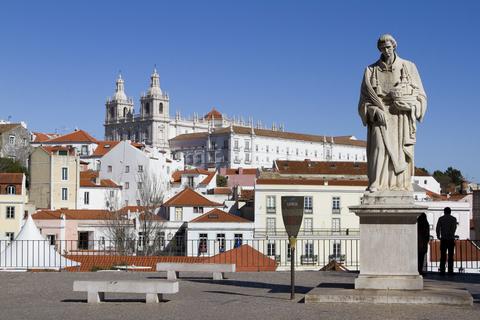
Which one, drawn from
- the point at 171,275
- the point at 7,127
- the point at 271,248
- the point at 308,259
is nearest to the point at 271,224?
the point at 271,248

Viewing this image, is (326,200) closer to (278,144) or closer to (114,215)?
(114,215)

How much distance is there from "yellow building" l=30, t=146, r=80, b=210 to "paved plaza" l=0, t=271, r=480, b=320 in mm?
71393

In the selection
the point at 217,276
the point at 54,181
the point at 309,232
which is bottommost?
the point at 309,232

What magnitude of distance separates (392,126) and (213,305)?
3.82 m

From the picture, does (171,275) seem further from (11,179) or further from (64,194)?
(64,194)

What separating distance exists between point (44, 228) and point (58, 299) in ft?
194

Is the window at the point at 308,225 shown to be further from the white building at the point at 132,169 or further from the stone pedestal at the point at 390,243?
the stone pedestal at the point at 390,243

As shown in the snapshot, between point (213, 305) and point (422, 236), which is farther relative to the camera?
point (422, 236)

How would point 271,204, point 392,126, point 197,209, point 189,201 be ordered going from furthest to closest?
point 189,201
point 197,209
point 271,204
point 392,126

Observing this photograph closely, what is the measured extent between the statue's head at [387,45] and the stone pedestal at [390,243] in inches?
84.8

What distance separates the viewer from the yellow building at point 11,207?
71875mm

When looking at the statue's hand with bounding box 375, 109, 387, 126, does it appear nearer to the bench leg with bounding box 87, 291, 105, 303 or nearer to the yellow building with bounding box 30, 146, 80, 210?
the bench leg with bounding box 87, 291, 105, 303

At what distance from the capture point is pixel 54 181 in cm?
8981

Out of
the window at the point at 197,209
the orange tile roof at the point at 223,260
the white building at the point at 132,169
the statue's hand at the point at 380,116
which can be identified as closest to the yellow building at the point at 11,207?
the window at the point at 197,209
